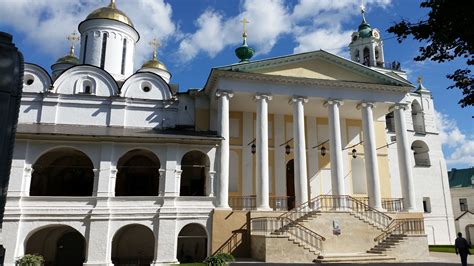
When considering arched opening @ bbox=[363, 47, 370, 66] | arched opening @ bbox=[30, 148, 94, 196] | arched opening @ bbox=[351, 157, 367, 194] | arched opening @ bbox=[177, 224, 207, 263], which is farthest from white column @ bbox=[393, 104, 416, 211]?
arched opening @ bbox=[30, 148, 94, 196]

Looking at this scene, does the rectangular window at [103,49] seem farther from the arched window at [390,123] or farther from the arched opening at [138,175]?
the arched window at [390,123]

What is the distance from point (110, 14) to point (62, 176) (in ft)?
45.3

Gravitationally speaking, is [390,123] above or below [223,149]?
above

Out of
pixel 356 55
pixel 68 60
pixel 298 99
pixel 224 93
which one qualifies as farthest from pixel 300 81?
pixel 68 60

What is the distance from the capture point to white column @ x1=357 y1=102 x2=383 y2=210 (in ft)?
72.5

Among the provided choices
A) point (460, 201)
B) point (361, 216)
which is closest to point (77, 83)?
point (361, 216)

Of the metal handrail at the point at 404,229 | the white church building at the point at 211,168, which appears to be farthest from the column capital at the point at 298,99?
the metal handrail at the point at 404,229

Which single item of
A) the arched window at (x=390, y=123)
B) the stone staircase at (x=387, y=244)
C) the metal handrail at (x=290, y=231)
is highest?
the arched window at (x=390, y=123)

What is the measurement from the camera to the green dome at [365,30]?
39.2 m

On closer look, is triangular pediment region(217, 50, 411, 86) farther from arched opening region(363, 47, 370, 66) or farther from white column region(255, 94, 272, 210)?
arched opening region(363, 47, 370, 66)

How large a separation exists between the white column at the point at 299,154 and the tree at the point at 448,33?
36.8 ft

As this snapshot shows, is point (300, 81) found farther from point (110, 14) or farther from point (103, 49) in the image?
point (110, 14)

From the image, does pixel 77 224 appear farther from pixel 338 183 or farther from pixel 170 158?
pixel 338 183

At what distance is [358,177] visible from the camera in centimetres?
2642
